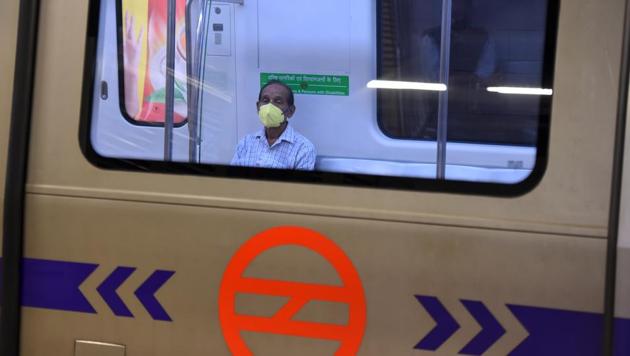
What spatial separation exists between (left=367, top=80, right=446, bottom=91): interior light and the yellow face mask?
0.37 m

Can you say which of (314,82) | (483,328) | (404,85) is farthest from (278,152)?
(483,328)

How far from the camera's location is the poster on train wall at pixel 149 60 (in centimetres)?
290

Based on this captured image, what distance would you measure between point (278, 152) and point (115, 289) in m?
0.80

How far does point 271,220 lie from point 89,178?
0.73 meters

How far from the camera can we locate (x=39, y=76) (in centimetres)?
285

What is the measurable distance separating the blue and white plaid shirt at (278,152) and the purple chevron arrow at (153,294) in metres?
0.50

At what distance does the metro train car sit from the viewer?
243 cm

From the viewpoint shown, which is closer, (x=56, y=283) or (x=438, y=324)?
(x=438, y=324)

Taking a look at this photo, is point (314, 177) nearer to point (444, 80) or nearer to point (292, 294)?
point (292, 294)

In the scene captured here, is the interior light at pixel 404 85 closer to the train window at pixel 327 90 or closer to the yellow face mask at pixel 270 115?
the train window at pixel 327 90

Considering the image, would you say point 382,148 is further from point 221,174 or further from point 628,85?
point 628,85

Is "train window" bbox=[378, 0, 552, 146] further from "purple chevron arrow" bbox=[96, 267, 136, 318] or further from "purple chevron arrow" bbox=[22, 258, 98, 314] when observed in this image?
"purple chevron arrow" bbox=[22, 258, 98, 314]

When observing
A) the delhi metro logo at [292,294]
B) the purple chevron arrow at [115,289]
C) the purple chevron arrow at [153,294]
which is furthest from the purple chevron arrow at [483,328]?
the purple chevron arrow at [115,289]

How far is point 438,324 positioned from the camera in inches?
99.7
